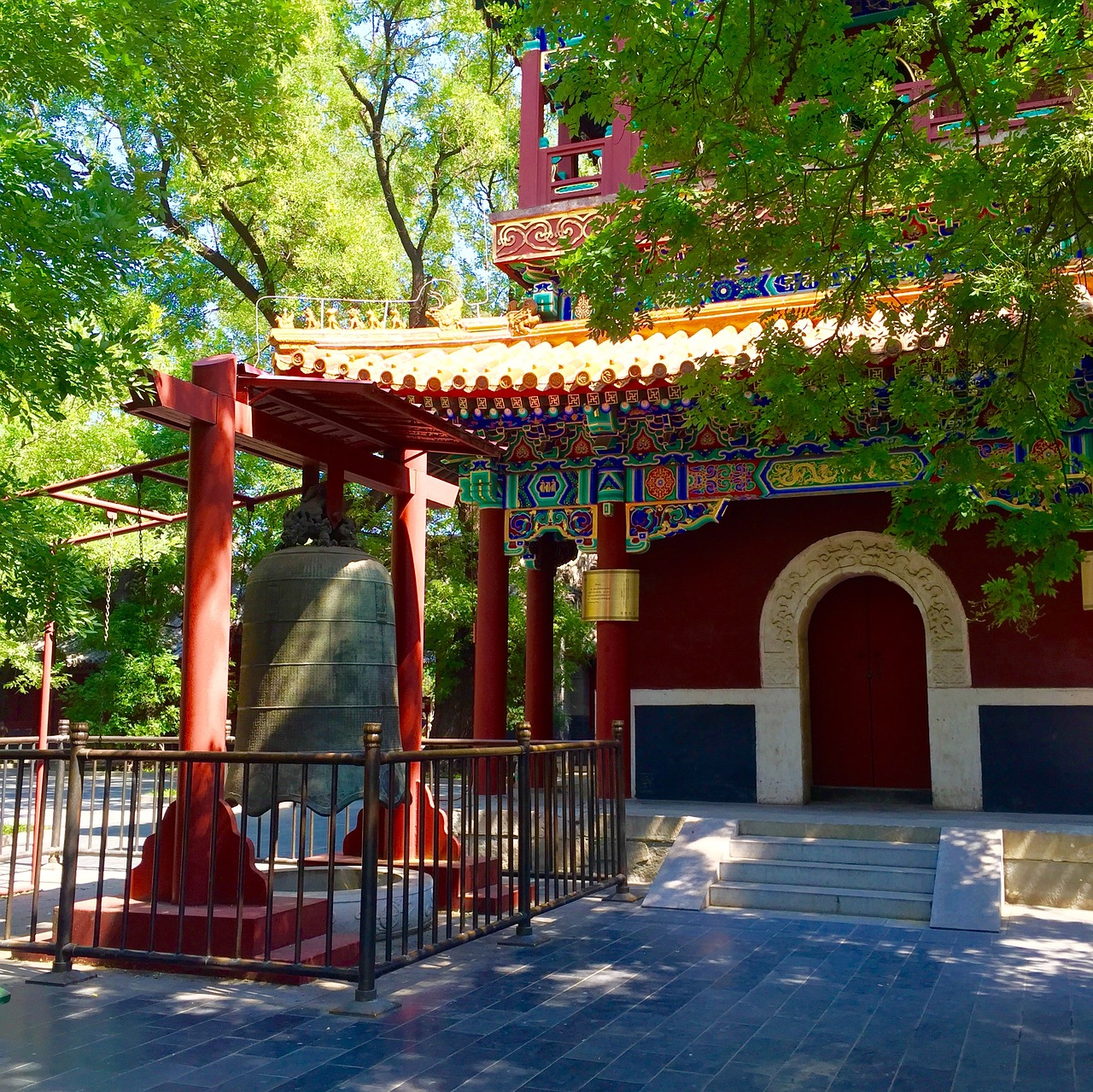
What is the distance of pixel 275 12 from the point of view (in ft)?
37.6

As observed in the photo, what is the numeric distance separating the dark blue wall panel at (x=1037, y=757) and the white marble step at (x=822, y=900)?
2.38 meters

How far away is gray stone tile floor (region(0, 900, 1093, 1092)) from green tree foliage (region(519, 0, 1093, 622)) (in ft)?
6.13

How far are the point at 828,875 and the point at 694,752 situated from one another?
9.60ft

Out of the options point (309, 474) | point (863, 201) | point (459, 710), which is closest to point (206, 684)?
point (309, 474)

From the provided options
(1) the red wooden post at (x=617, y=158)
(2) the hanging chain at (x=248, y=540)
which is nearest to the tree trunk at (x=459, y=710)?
(2) the hanging chain at (x=248, y=540)

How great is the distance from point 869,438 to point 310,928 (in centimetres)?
603

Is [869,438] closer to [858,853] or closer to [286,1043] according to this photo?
[858,853]

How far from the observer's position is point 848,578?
10.3 meters

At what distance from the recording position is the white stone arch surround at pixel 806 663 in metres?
9.29

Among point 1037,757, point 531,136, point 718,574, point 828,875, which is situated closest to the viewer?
point 828,875

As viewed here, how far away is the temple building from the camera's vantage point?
897 cm

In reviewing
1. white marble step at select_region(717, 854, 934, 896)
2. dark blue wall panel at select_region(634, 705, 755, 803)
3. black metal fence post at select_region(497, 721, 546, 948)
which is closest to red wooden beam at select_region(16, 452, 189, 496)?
black metal fence post at select_region(497, 721, 546, 948)

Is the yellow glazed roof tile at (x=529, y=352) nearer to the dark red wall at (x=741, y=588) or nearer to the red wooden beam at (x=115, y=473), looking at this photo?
the red wooden beam at (x=115, y=473)

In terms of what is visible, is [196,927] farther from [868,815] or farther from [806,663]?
[806,663]
